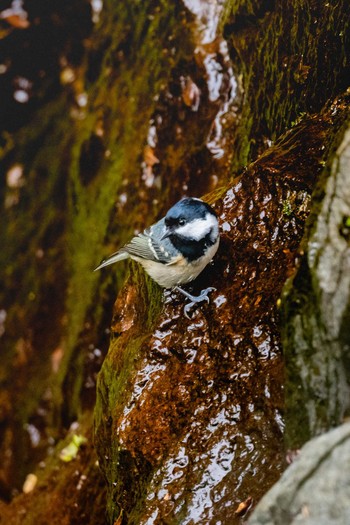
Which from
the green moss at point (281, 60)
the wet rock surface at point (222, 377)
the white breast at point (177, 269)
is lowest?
the wet rock surface at point (222, 377)

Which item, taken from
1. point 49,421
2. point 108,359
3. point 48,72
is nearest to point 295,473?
point 108,359

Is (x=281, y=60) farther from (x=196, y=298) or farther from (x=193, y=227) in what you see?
(x=196, y=298)

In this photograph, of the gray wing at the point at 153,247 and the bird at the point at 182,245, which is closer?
the bird at the point at 182,245

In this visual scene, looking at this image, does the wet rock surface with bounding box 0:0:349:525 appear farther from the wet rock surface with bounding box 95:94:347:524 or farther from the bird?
the bird

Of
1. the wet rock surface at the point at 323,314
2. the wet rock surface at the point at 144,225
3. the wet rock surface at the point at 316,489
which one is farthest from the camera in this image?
the wet rock surface at the point at 144,225

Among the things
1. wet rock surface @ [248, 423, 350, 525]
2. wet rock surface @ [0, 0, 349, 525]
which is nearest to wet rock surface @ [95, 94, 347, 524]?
wet rock surface @ [0, 0, 349, 525]

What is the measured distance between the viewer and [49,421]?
559 cm

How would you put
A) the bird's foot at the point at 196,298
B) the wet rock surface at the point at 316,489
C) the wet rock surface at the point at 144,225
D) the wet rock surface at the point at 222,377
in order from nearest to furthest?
the wet rock surface at the point at 316,489 < the wet rock surface at the point at 222,377 < the wet rock surface at the point at 144,225 < the bird's foot at the point at 196,298

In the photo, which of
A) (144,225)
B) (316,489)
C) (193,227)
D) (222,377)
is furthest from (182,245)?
(316,489)

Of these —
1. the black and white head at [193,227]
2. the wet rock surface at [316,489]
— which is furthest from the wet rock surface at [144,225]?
the wet rock surface at [316,489]

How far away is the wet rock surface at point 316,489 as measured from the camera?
1.79 meters

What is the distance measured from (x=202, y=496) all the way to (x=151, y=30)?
4.10 meters

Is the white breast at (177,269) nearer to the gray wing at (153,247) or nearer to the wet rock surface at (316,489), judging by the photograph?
the gray wing at (153,247)

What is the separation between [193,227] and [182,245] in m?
0.15
